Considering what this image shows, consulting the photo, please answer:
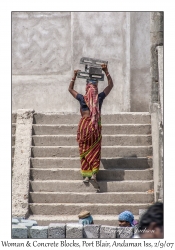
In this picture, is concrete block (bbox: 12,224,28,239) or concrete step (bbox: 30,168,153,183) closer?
concrete block (bbox: 12,224,28,239)

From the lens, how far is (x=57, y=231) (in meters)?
8.99

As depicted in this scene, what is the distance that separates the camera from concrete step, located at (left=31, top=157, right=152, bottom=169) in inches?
440

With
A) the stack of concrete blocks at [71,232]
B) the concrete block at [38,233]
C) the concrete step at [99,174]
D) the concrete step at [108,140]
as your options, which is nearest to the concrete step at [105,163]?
the concrete step at [99,174]

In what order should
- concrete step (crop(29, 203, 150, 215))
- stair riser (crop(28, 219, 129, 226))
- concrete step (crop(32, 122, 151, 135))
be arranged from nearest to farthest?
stair riser (crop(28, 219, 129, 226)) → concrete step (crop(29, 203, 150, 215)) → concrete step (crop(32, 122, 151, 135))

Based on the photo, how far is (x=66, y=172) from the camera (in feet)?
36.1

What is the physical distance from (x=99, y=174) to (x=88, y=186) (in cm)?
31

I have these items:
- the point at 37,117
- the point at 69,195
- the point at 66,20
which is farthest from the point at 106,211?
the point at 66,20

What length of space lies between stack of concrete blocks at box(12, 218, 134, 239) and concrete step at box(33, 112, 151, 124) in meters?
3.21

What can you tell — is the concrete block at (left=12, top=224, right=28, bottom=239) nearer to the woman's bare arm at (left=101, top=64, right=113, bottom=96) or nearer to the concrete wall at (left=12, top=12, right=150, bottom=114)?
the woman's bare arm at (left=101, top=64, right=113, bottom=96)

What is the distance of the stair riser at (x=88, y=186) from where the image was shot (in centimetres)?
1073

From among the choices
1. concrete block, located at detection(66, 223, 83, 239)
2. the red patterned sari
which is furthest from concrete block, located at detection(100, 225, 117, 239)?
the red patterned sari

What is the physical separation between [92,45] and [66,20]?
2.60 ft
